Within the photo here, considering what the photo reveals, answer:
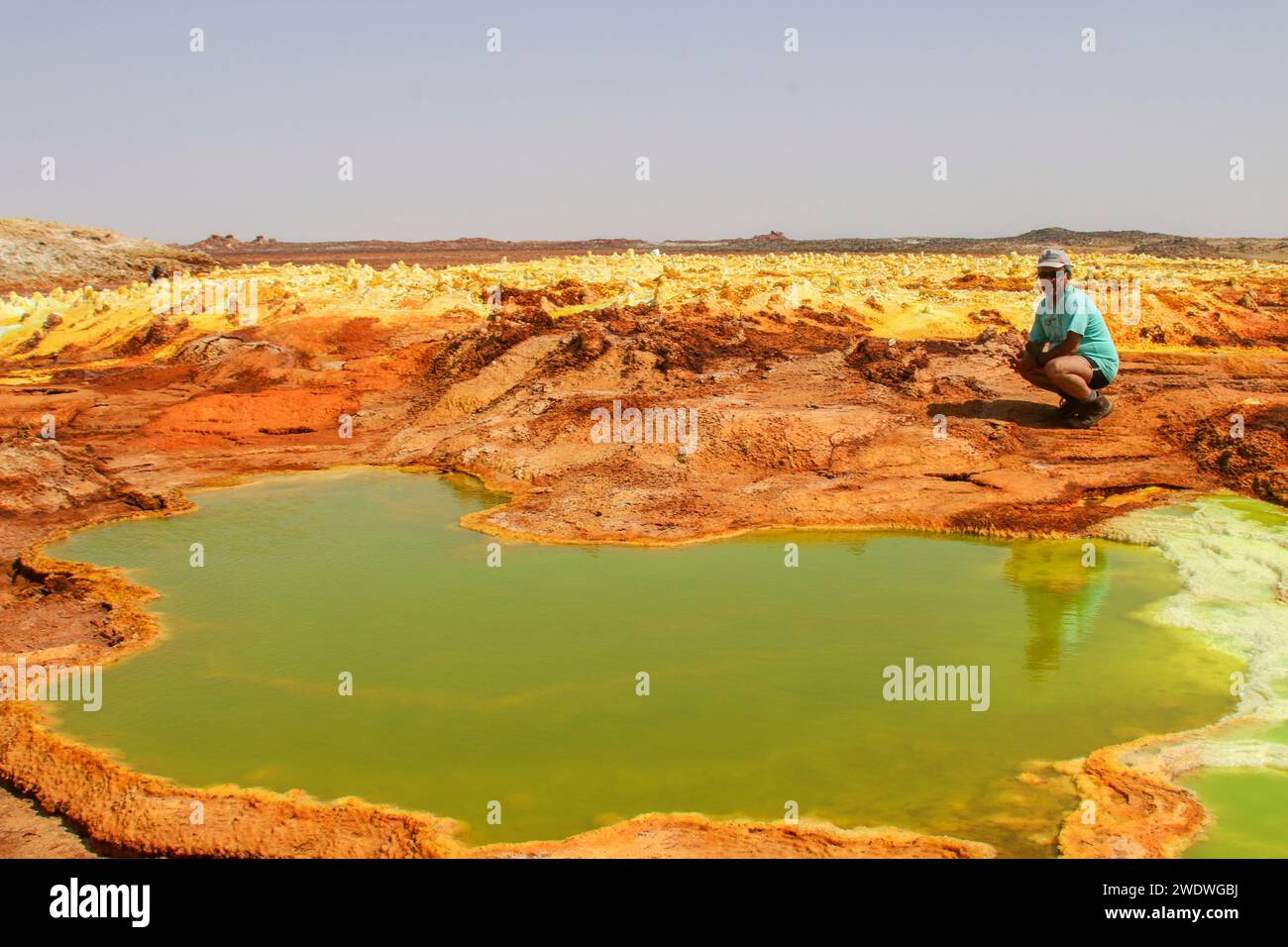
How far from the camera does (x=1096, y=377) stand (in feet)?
37.5

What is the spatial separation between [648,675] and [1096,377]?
23.5 feet

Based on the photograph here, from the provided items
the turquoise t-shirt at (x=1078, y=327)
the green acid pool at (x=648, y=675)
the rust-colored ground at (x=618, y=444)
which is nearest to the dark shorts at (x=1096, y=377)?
the turquoise t-shirt at (x=1078, y=327)

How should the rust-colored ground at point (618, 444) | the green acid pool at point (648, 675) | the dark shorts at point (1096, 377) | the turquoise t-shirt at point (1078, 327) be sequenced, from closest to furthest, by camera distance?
the rust-colored ground at point (618, 444)
the green acid pool at point (648, 675)
the turquoise t-shirt at point (1078, 327)
the dark shorts at point (1096, 377)

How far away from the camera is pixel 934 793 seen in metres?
5.21

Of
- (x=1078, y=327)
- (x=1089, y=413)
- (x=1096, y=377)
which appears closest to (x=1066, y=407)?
(x=1089, y=413)

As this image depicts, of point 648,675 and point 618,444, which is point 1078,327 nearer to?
point 618,444

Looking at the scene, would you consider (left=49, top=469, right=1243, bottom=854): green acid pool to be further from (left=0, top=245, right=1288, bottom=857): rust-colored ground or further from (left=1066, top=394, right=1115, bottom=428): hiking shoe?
(left=1066, top=394, right=1115, bottom=428): hiking shoe

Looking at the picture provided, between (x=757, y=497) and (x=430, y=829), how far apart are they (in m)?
6.05

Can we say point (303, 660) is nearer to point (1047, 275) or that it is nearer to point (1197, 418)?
point (1047, 275)

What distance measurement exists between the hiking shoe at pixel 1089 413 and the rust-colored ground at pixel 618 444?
163mm

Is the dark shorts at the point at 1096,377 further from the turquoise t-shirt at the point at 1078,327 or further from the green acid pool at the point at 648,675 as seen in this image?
the green acid pool at the point at 648,675

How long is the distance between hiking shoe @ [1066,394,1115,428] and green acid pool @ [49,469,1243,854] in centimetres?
297

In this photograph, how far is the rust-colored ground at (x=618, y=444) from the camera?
16.7 ft
